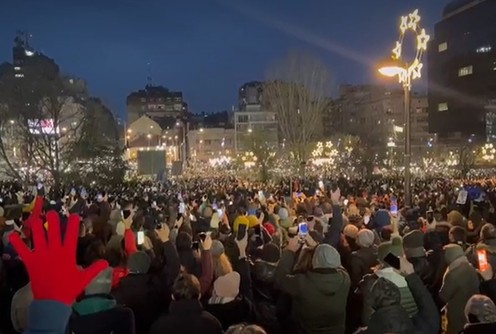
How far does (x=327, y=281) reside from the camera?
551 centimetres

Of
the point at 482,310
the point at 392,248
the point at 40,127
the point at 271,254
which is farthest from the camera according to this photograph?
the point at 40,127

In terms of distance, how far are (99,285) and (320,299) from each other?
6.58ft

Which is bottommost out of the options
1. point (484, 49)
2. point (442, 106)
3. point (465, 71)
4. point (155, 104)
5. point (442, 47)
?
point (442, 106)

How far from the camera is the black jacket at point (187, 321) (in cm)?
443

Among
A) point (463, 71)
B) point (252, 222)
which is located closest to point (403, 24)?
point (252, 222)

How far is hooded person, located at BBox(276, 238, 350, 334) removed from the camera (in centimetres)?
547

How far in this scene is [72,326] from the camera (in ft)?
15.1

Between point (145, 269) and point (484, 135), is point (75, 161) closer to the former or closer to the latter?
point (145, 269)

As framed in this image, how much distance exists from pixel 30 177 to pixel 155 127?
238 ft

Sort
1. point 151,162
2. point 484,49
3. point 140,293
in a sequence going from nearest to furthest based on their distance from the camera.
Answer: point 140,293 < point 151,162 < point 484,49

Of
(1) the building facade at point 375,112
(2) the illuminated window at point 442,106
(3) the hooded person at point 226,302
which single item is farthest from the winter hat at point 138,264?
(1) the building facade at point 375,112

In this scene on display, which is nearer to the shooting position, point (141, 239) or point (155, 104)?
point (141, 239)

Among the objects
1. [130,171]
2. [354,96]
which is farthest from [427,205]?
[354,96]

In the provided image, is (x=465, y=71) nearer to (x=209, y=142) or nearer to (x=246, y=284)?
(x=209, y=142)
